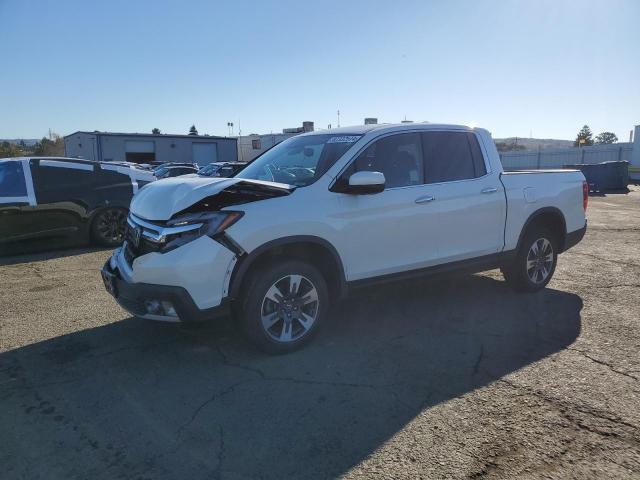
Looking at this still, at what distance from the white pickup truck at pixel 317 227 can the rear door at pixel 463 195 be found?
0.01 meters

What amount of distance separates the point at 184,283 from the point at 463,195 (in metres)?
2.94

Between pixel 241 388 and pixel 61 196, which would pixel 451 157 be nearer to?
pixel 241 388

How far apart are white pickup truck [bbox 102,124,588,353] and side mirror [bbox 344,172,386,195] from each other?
12mm

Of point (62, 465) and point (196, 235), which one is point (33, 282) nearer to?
point (196, 235)

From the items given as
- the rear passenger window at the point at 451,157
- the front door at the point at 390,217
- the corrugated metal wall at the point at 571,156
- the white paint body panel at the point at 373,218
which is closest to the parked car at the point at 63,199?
the white paint body panel at the point at 373,218

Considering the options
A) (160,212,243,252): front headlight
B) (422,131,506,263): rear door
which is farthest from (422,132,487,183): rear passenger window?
(160,212,243,252): front headlight

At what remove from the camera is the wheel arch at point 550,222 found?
5.62m

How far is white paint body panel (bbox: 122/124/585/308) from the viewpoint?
145 inches

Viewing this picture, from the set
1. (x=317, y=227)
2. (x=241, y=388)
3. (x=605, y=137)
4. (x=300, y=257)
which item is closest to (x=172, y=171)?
(x=300, y=257)

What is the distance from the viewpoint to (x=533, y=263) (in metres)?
5.82

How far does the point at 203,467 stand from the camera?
2654 mm

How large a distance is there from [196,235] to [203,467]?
1647 mm

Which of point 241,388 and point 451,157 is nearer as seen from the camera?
point 241,388

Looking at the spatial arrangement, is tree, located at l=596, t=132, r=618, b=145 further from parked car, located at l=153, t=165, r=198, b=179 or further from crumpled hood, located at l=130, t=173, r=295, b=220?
crumpled hood, located at l=130, t=173, r=295, b=220
